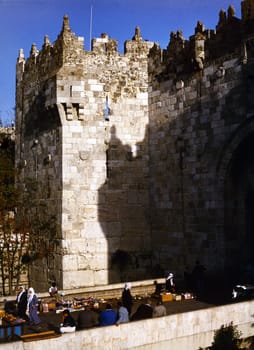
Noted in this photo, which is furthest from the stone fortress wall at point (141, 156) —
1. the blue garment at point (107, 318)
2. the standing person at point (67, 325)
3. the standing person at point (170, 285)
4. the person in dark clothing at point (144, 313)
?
the standing person at point (67, 325)

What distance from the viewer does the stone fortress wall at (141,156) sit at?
1641 centimetres

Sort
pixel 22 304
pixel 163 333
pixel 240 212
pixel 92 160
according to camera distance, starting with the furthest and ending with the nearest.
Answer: pixel 92 160 < pixel 240 212 < pixel 22 304 < pixel 163 333

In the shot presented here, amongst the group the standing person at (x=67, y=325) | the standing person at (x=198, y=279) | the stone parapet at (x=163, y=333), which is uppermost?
the standing person at (x=198, y=279)

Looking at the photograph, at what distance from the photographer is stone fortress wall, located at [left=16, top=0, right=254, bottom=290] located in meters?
16.4

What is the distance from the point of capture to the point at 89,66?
61.7 ft

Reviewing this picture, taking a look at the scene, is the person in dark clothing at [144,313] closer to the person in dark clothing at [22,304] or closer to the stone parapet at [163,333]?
the stone parapet at [163,333]

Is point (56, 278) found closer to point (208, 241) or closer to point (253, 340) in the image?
point (208, 241)

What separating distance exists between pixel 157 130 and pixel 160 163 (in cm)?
124

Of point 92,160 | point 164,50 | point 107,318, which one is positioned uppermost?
point 164,50

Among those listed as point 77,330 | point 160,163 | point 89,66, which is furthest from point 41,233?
point 77,330

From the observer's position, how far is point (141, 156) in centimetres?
1938

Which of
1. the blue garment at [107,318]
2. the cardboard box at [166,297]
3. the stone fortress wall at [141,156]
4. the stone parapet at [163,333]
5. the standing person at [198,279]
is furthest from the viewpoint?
the stone fortress wall at [141,156]

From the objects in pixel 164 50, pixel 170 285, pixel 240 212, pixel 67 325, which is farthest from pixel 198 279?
pixel 164 50

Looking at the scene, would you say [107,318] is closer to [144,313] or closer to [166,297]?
[144,313]
